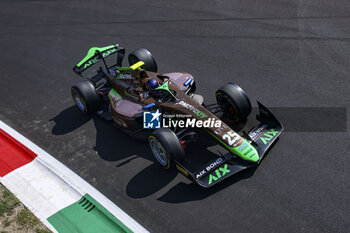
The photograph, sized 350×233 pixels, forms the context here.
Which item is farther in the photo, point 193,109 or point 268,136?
point 193,109

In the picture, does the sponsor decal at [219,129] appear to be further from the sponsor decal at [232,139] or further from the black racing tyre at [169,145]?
the black racing tyre at [169,145]

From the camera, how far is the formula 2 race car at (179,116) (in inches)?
279

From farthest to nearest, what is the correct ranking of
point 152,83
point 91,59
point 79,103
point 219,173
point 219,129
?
1. point 91,59
2. point 79,103
3. point 152,83
4. point 219,129
5. point 219,173

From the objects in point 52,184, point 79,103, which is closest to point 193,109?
point 52,184

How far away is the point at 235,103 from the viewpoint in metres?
8.05

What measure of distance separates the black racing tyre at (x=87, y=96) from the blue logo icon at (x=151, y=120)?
204 centimetres

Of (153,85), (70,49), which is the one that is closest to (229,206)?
(153,85)

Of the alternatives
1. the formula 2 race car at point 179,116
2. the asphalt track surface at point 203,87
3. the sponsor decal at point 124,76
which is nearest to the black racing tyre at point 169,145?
the formula 2 race car at point 179,116

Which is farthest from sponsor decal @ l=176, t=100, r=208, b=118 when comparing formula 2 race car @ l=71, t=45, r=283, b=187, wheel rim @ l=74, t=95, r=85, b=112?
wheel rim @ l=74, t=95, r=85, b=112

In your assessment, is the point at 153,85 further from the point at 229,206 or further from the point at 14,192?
the point at 14,192

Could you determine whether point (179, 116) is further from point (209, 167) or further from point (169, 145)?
point (209, 167)

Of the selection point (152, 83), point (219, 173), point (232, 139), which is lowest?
point (219, 173)

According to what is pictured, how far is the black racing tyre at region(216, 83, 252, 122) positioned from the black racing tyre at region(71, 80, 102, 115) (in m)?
3.42

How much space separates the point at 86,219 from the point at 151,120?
8.56ft
